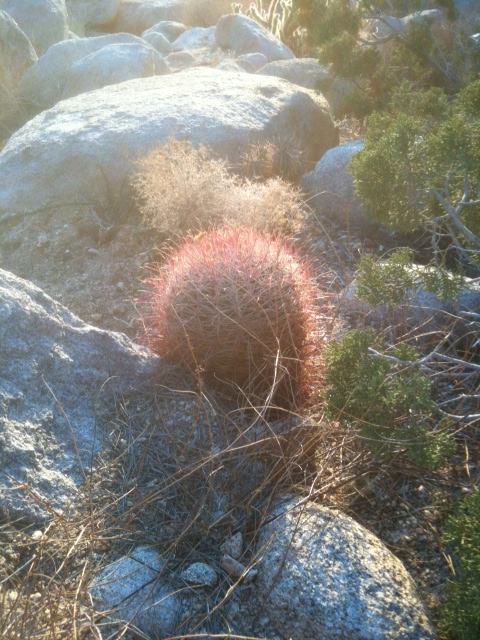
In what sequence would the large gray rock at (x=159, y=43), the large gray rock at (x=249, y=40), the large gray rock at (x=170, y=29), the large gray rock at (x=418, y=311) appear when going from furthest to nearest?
the large gray rock at (x=170, y=29)
the large gray rock at (x=159, y=43)
the large gray rock at (x=249, y=40)
the large gray rock at (x=418, y=311)

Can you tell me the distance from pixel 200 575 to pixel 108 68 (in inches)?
317

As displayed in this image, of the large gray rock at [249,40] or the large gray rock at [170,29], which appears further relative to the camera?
the large gray rock at [170,29]

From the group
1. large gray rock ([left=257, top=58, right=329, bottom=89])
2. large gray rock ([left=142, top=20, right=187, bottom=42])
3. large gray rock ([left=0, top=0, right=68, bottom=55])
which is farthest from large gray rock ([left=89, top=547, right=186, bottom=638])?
large gray rock ([left=142, top=20, right=187, bottom=42])

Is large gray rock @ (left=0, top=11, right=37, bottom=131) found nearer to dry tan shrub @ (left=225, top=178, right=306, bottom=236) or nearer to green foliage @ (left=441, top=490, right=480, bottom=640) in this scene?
dry tan shrub @ (left=225, top=178, right=306, bottom=236)

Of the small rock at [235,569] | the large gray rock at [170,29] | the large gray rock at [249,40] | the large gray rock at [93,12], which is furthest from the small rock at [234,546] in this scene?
the large gray rock at [93,12]

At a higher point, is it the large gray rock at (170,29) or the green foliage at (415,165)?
the green foliage at (415,165)

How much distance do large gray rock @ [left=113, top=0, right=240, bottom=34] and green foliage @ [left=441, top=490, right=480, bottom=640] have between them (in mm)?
17272

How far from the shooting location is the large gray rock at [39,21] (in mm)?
12484

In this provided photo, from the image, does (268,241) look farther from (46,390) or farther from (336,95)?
(336,95)

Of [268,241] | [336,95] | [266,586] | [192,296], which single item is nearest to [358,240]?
[268,241]

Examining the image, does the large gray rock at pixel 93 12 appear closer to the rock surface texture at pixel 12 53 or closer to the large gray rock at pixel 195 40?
the large gray rock at pixel 195 40

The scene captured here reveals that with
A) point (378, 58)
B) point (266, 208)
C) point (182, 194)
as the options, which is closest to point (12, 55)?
point (378, 58)

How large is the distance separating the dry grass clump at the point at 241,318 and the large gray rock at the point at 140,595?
101 cm

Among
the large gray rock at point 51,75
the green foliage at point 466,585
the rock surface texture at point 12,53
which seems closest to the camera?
the green foliage at point 466,585
